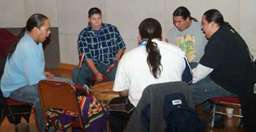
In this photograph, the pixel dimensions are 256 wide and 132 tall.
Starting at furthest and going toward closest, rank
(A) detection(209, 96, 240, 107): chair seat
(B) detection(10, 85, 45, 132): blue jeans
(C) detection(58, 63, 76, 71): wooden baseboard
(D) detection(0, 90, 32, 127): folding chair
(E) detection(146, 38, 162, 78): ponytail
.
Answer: (C) detection(58, 63, 76, 71): wooden baseboard < (D) detection(0, 90, 32, 127): folding chair < (A) detection(209, 96, 240, 107): chair seat < (B) detection(10, 85, 45, 132): blue jeans < (E) detection(146, 38, 162, 78): ponytail

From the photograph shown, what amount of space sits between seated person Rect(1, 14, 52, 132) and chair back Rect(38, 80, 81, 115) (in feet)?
0.75

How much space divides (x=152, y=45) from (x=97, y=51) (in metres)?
2.07

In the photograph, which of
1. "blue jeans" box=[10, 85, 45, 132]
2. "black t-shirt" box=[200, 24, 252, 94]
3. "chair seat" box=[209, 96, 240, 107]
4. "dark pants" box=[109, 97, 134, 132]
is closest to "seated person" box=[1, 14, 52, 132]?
"blue jeans" box=[10, 85, 45, 132]

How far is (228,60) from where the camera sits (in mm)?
3707

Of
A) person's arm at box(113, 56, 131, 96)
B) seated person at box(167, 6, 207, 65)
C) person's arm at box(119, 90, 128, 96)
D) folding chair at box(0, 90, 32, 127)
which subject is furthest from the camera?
seated person at box(167, 6, 207, 65)

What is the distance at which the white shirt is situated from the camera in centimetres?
309

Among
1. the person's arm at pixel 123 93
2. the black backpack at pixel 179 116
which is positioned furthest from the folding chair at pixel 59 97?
the black backpack at pixel 179 116

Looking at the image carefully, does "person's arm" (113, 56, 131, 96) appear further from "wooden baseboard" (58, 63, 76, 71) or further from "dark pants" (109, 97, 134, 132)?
"wooden baseboard" (58, 63, 76, 71)

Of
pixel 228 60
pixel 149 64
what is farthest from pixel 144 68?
pixel 228 60

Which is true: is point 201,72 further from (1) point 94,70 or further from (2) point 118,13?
(2) point 118,13

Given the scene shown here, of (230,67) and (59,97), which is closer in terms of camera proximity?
(59,97)

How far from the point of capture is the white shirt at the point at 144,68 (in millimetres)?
3088

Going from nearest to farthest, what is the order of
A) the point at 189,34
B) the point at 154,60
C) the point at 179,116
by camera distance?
the point at 179,116 < the point at 154,60 < the point at 189,34

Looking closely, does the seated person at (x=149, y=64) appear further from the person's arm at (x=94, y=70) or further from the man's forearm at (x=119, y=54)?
the man's forearm at (x=119, y=54)
